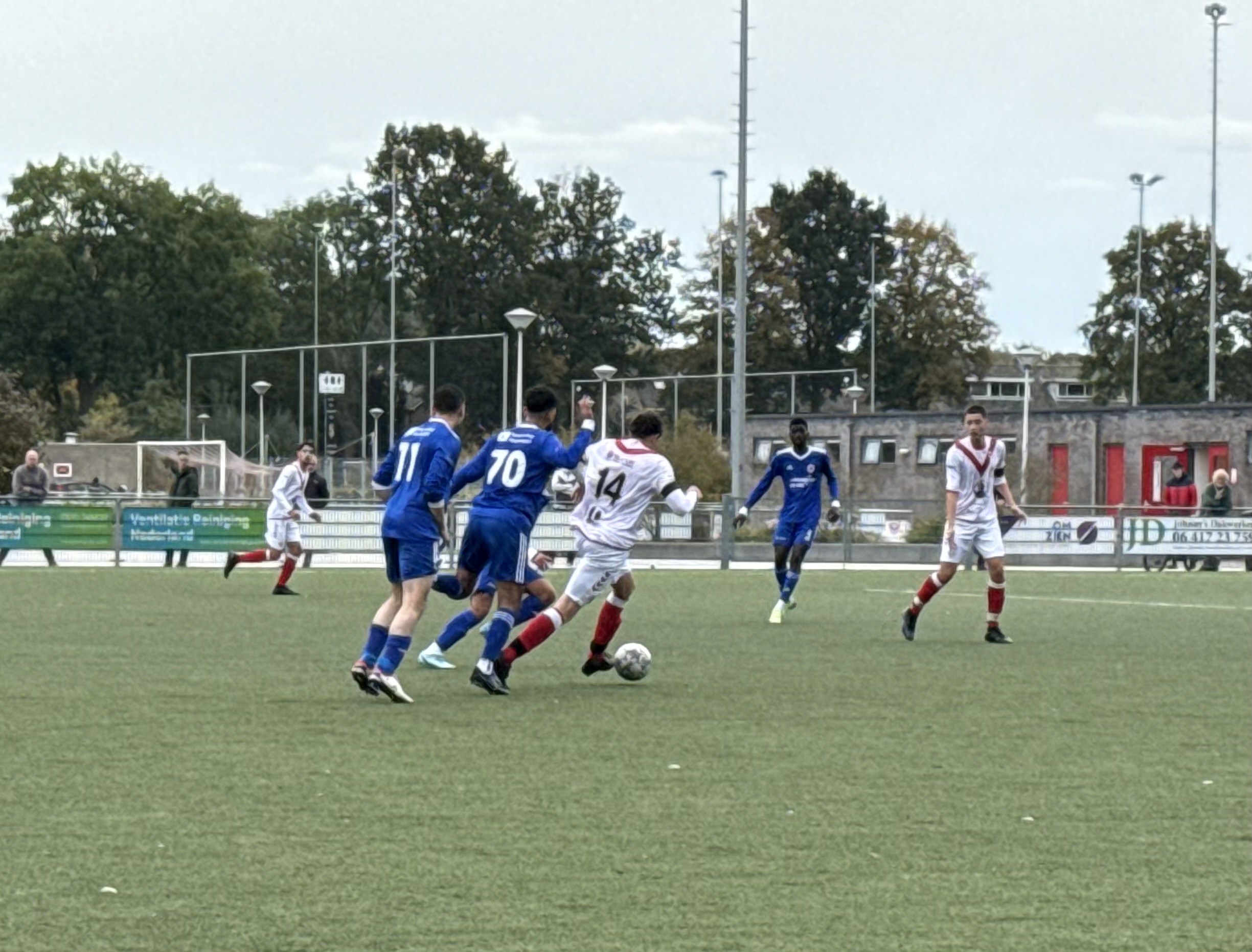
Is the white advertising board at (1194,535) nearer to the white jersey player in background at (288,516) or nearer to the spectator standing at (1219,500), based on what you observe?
the spectator standing at (1219,500)

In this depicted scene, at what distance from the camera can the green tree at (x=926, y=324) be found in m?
87.4

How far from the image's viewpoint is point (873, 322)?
8600cm

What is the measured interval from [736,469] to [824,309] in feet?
153

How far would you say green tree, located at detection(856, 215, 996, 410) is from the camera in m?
87.4

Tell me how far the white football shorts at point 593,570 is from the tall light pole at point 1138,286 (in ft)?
214

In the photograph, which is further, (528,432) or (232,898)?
(528,432)

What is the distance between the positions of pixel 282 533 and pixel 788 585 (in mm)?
9340

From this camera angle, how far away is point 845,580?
1257 inches

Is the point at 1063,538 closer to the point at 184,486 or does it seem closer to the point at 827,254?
the point at 184,486

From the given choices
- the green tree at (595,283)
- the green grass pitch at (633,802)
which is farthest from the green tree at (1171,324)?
the green grass pitch at (633,802)

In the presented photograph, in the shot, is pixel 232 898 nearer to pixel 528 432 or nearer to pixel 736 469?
pixel 528 432

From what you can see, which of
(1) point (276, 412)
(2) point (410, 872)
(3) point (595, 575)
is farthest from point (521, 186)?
(2) point (410, 872)

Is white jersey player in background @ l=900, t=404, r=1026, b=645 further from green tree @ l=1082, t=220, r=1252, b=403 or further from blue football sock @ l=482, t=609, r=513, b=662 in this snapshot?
green tree @ l=1082, t=220, r=1252, b=403

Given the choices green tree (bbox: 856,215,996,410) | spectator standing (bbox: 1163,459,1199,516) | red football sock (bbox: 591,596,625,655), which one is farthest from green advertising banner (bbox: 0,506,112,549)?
green tree (bbox: 856,215,996,410)
